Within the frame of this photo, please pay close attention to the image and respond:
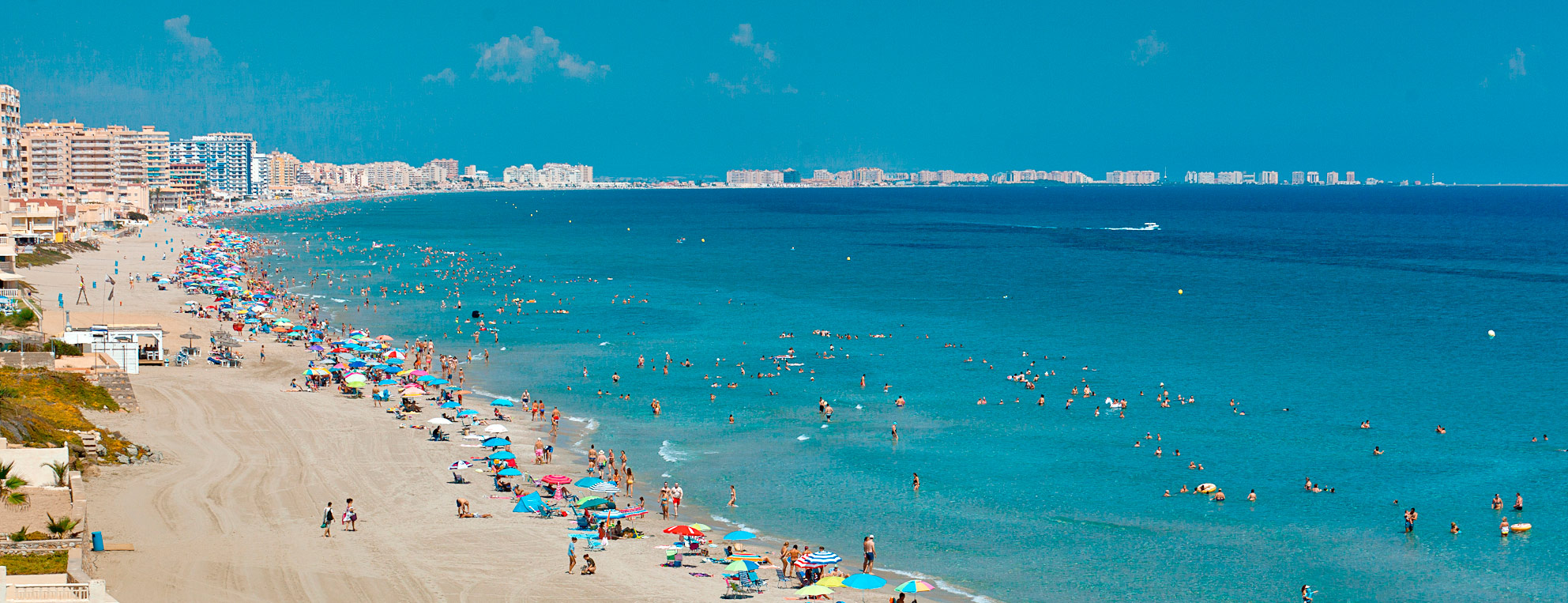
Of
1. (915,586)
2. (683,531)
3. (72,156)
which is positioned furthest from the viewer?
(72,156)

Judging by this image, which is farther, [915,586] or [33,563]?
[915,586]

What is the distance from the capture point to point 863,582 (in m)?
24.9

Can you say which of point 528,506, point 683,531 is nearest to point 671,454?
Answer: point 528,506

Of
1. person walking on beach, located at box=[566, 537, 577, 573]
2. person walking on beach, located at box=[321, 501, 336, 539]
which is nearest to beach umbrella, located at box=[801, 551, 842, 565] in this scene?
person walking on beach, located at box=[566, 537, 577, 573]

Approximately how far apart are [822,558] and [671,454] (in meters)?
Answer: 12.7

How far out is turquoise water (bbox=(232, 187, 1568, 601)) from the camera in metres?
29.2

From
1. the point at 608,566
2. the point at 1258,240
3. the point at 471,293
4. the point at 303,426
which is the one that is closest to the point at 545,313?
the point at 471,293

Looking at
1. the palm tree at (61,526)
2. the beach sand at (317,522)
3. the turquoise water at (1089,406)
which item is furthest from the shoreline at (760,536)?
the palm tree at (61,526)

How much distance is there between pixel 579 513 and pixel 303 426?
12.9 m

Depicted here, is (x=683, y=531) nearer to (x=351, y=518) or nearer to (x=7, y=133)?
(x=351, y=518)

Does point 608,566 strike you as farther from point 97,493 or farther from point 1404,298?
point 1404,298

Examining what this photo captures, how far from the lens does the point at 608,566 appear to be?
26609 mm

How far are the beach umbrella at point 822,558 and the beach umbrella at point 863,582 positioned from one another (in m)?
1.09

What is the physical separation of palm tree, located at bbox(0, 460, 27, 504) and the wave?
17.8 m
